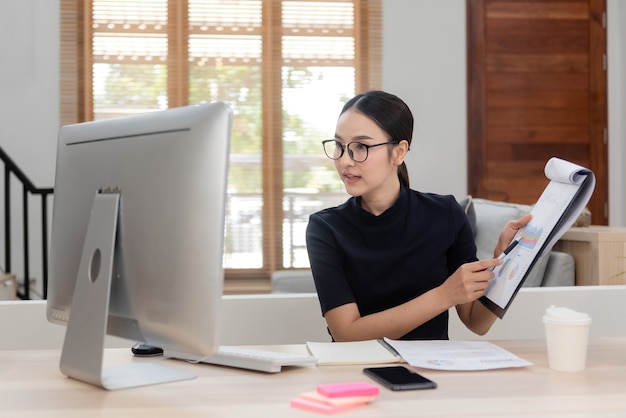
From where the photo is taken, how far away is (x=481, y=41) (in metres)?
4.91

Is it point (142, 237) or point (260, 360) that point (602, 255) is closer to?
point (260, 360)

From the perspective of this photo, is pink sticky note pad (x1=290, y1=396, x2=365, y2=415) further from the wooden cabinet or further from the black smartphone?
the wooden cabinet

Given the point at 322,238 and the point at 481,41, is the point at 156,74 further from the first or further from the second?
the point at 322,238

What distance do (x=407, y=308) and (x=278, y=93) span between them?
343 cm

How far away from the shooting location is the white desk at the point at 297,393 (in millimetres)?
956

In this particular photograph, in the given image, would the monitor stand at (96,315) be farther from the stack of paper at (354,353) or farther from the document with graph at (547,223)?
the document with graph at (547,223)

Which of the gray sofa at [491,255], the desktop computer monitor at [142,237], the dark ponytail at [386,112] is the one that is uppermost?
the dark ponytail at [386,112]

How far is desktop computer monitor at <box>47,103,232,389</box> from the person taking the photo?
1026 mm

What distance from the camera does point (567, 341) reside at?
118 cm

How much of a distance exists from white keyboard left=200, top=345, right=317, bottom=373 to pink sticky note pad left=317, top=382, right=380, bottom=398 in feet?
0.61

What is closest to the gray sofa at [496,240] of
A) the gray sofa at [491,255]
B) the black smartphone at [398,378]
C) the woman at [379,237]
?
the gray sofa at [491,255]

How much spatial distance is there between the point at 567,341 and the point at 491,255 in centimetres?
201

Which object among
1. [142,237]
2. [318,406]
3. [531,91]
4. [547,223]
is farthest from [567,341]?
[531,91]

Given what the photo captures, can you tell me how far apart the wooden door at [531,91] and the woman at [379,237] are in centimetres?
328
